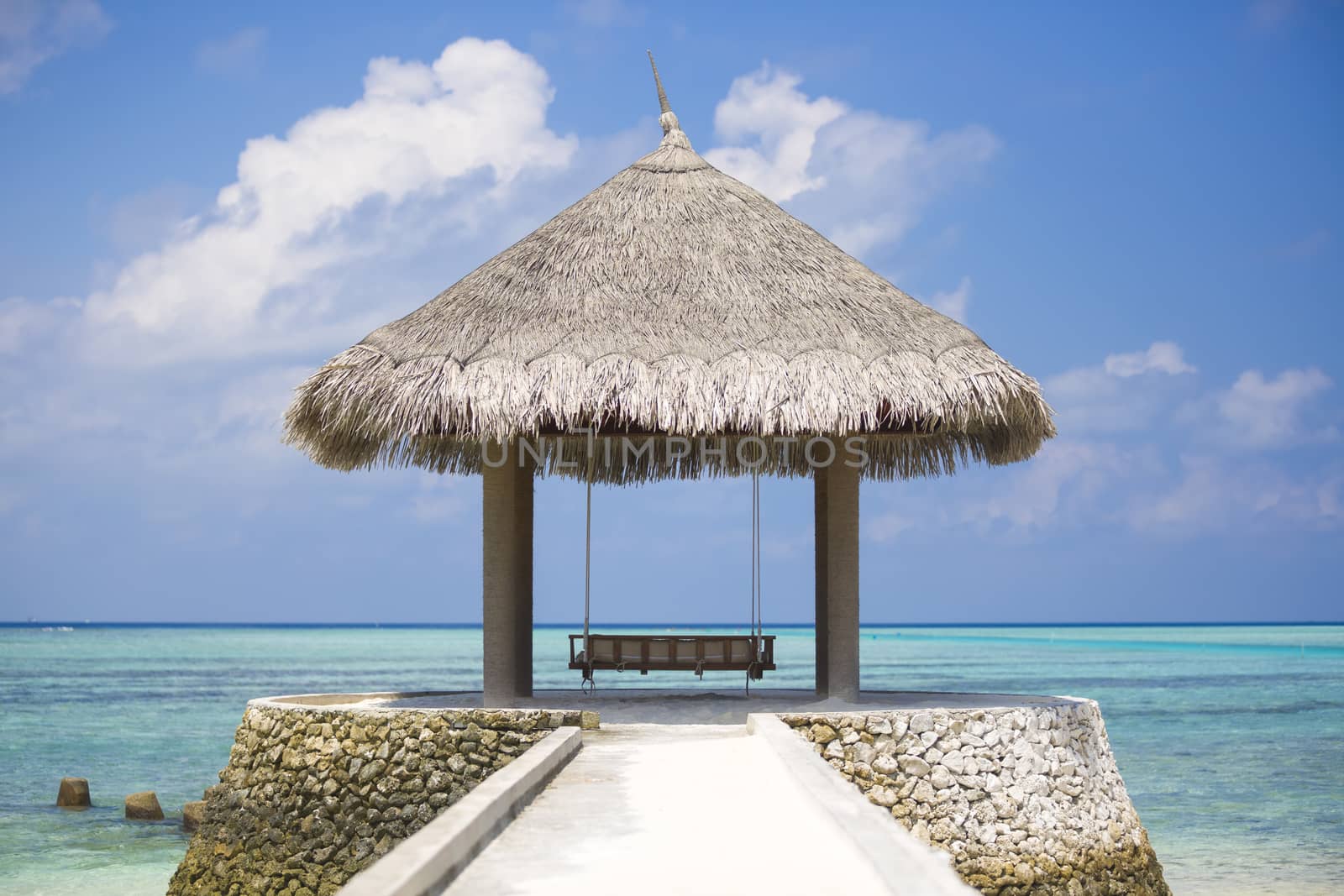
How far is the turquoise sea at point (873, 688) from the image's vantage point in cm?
1499

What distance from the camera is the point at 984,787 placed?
8180 mm

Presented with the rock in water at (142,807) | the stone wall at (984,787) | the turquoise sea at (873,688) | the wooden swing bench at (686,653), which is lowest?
the turquoise sea at (873,688)

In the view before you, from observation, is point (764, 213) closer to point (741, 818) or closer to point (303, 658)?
point (741, 818)

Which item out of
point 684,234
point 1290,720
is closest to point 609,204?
point 684,234

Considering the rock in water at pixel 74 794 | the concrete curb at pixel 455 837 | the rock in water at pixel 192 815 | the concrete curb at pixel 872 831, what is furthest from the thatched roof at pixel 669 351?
the rock in water at pixel 74 794

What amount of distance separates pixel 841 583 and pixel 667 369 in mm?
1976

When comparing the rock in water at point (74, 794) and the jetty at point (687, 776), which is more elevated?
the jetty at point (687, 776)

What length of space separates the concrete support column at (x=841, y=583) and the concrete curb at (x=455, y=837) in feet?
9.91

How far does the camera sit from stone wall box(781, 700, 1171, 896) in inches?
316

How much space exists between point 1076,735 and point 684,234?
4.15 m

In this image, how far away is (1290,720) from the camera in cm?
2872

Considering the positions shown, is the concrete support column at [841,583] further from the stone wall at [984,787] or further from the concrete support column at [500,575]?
the concrete support column at [500,575]

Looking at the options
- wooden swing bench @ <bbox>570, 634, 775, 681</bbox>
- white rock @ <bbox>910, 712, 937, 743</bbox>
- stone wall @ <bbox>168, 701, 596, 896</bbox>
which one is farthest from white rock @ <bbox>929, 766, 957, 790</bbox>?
stone wall @ <bbox>168, 701, 596, 896</bbox>

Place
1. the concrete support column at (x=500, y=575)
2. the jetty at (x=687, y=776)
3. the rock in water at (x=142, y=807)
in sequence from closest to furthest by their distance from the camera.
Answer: the jetty at (x=687, y=776) < the concrete support column at (x=500, y=575) < the rock in water at (x=142, y=807)
